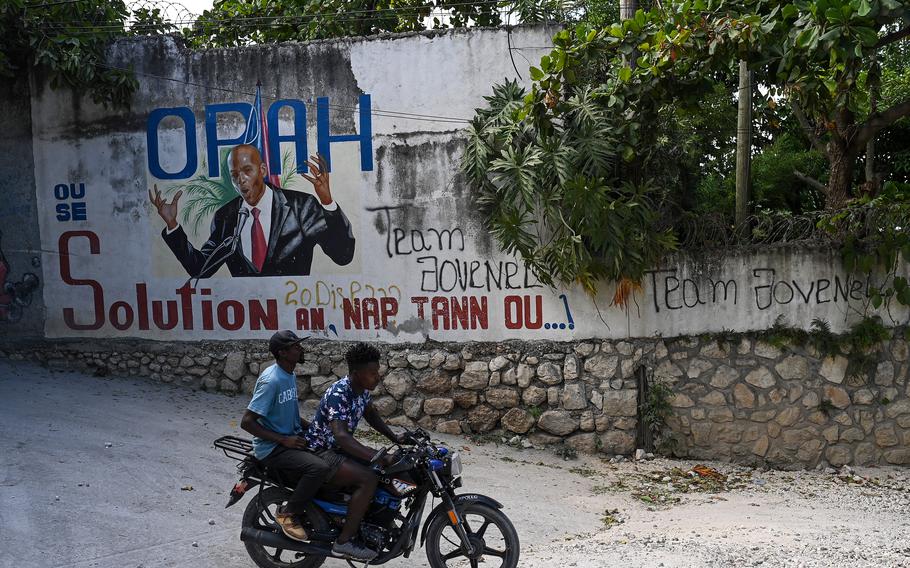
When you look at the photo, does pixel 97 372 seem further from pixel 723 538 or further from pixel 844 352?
pixel 844 352

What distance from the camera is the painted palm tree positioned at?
31.2ft

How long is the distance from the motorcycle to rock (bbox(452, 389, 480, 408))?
12.3 ft

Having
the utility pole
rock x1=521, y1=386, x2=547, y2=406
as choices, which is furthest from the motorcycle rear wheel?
the utility pole

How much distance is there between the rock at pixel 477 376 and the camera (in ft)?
29.4

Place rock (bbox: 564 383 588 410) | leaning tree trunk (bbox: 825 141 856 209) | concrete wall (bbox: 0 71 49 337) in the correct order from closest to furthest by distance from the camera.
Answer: rock (bbox: 564 383 588 410)
leaning tree trunk (bbox: 825 141 856 209)
concrete wall (bbox: 0 71 49 337)

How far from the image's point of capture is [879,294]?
27.5ft

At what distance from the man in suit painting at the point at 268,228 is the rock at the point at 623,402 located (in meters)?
3.34

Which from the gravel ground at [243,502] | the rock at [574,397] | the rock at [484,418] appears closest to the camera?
the gravel ground at [243,502]

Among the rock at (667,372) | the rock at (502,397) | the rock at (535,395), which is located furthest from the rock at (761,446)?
the rock at (502,397)

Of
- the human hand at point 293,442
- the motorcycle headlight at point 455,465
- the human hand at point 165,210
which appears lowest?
the motorcycle headlight at point 455,465

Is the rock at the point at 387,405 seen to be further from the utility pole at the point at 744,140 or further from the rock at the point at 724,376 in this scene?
the utility pole at the point at 744,140

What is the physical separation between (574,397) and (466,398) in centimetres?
120

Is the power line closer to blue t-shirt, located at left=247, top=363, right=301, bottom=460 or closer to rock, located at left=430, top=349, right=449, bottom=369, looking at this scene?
rock, located at left=430, top=349, right=449, bottom=369

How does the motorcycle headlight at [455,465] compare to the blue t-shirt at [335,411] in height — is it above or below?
below
